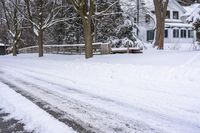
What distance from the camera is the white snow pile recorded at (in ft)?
22.0

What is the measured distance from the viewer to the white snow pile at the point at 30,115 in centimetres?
670

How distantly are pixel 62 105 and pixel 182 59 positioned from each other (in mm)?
9210

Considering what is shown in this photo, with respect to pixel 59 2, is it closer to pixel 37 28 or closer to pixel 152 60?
pixel 37 28

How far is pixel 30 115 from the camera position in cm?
791

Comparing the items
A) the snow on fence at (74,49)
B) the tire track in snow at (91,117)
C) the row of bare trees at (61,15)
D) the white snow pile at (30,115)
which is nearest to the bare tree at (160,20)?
the row of bare trees at (61,15)

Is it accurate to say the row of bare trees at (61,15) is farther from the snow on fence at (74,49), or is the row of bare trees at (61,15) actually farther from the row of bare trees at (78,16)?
the snow on fence at (74,49)

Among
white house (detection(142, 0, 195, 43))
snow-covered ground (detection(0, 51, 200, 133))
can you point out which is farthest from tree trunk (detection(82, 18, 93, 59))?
white house (detection(142, 0, 195, 43))

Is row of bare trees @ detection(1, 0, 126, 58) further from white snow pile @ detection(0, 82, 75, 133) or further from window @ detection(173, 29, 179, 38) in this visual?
window @ detection(173, 29, 179, 38)

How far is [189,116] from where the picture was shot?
7594mm

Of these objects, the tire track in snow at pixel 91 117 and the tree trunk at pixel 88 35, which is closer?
the tire track in snow at pixel 91 117

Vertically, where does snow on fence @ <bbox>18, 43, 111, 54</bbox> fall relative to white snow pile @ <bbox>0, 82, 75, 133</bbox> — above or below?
above

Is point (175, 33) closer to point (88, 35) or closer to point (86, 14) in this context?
point (88, 35)

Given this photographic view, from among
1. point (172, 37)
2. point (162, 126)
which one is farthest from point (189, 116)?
point (172, 37)

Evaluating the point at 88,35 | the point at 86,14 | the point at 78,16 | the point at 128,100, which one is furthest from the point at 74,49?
the point at 128,100
